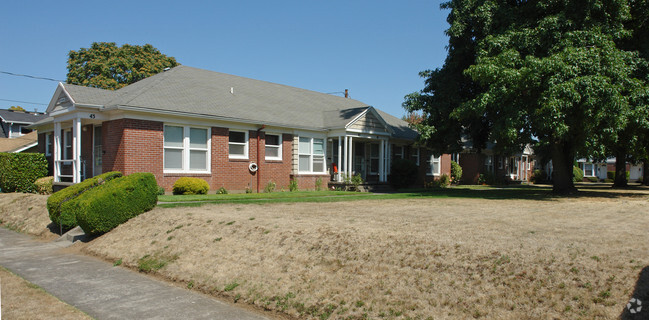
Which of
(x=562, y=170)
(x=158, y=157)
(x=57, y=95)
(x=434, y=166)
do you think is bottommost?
(x=562, y=170)

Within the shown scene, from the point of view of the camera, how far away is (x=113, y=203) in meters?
11.7

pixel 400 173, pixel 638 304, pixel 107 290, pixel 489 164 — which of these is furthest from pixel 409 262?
pixel 489 164

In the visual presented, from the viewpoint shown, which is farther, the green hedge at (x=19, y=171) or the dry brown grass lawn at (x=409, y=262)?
the green hedge at (x=19, y=171)

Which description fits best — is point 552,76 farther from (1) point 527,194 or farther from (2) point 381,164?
(2) point 381,164

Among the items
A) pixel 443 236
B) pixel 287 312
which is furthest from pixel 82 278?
pixel 443 236

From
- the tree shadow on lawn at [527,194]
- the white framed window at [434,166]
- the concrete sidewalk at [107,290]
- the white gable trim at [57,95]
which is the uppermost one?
the white gable trim at [57,95]

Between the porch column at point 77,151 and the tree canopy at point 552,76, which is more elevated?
the tree canopy at point 552,76

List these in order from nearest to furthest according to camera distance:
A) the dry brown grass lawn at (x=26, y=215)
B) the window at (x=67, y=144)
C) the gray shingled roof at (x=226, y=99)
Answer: the dry brown grass lawn at (x=26, y=215) → the gray shingled roof at (x=226, y=99) → the window at (x=67, y=144)

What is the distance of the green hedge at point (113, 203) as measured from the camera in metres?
11.3

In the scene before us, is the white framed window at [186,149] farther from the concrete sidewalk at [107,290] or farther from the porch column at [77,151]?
the concrete sidewalk at [107,290]

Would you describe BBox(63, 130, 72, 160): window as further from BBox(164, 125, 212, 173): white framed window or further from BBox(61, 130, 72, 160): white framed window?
BBox(164, 125, 212, 173): white framed window

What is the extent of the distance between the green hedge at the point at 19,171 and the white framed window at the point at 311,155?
12.8 meters

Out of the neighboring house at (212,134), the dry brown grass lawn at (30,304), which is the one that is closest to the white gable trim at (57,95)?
the neighboring house at (212,134)

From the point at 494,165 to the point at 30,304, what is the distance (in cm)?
3975
